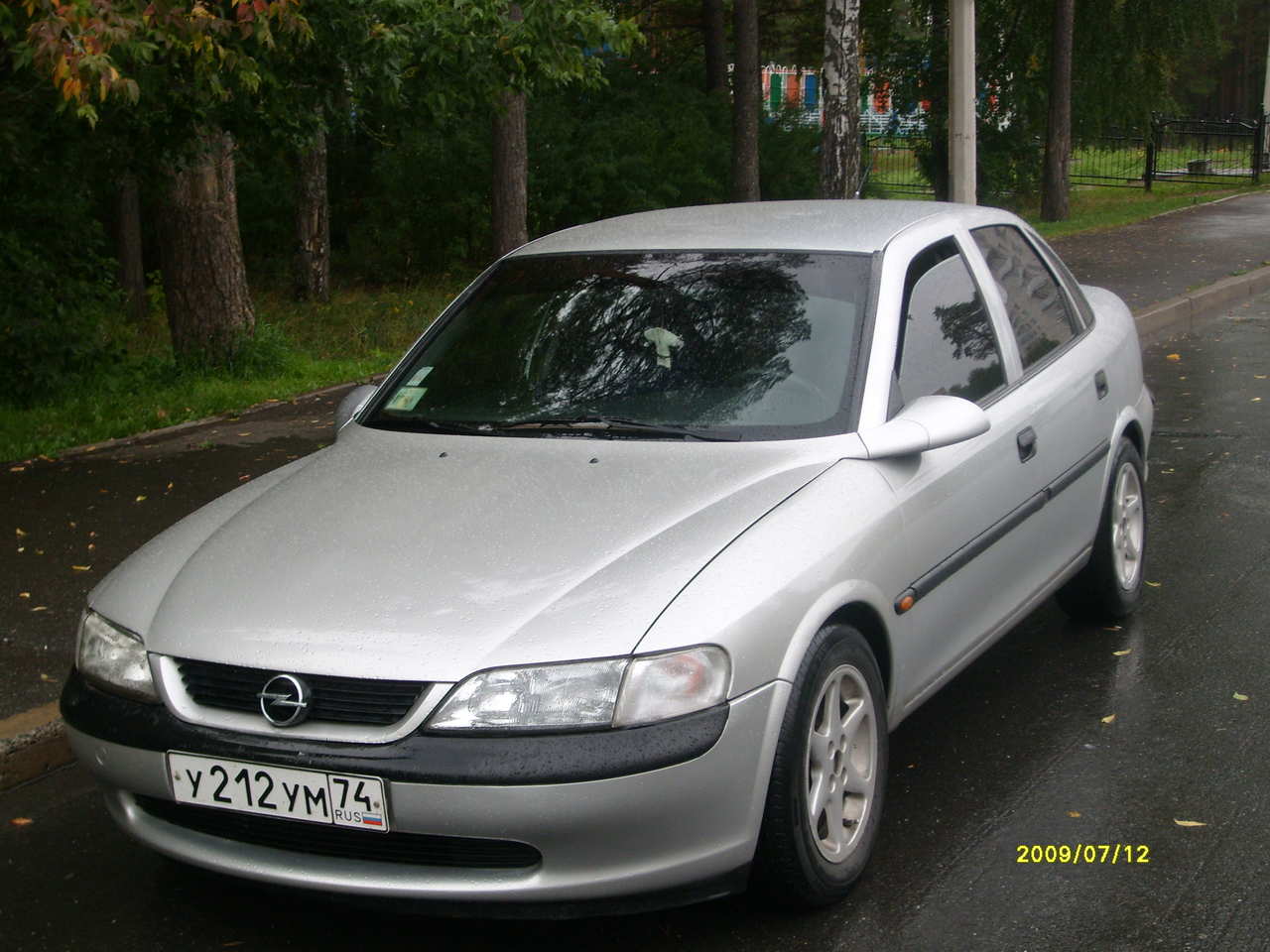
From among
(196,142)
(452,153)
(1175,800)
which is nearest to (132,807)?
(1175,800)

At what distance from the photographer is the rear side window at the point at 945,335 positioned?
4387 mm

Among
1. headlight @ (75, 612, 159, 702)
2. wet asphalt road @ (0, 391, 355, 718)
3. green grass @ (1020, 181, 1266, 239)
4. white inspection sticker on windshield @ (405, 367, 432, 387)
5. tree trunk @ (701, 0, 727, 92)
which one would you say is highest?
tree trunk @ (701, 0, 727, 92)

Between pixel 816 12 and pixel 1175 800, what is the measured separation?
2722 cm

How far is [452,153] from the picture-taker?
69.1 feet

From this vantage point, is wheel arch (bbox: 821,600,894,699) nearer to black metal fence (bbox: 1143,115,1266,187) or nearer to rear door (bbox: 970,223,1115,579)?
rear door (bbox: 970,223,1115,579)

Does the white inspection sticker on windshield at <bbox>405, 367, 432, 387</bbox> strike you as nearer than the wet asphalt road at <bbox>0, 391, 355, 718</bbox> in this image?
Yes

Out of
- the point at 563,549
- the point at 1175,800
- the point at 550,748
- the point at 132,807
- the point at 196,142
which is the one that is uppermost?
the point at 196,142

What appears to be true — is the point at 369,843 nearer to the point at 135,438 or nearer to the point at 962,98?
the point at 135,438

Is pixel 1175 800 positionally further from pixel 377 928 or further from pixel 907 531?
pixel 377 928

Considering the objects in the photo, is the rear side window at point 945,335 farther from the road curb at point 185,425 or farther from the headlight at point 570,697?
the road curb at point 185,425

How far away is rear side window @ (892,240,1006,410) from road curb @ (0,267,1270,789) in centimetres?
256

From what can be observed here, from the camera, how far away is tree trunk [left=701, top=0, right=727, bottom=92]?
25.9m
